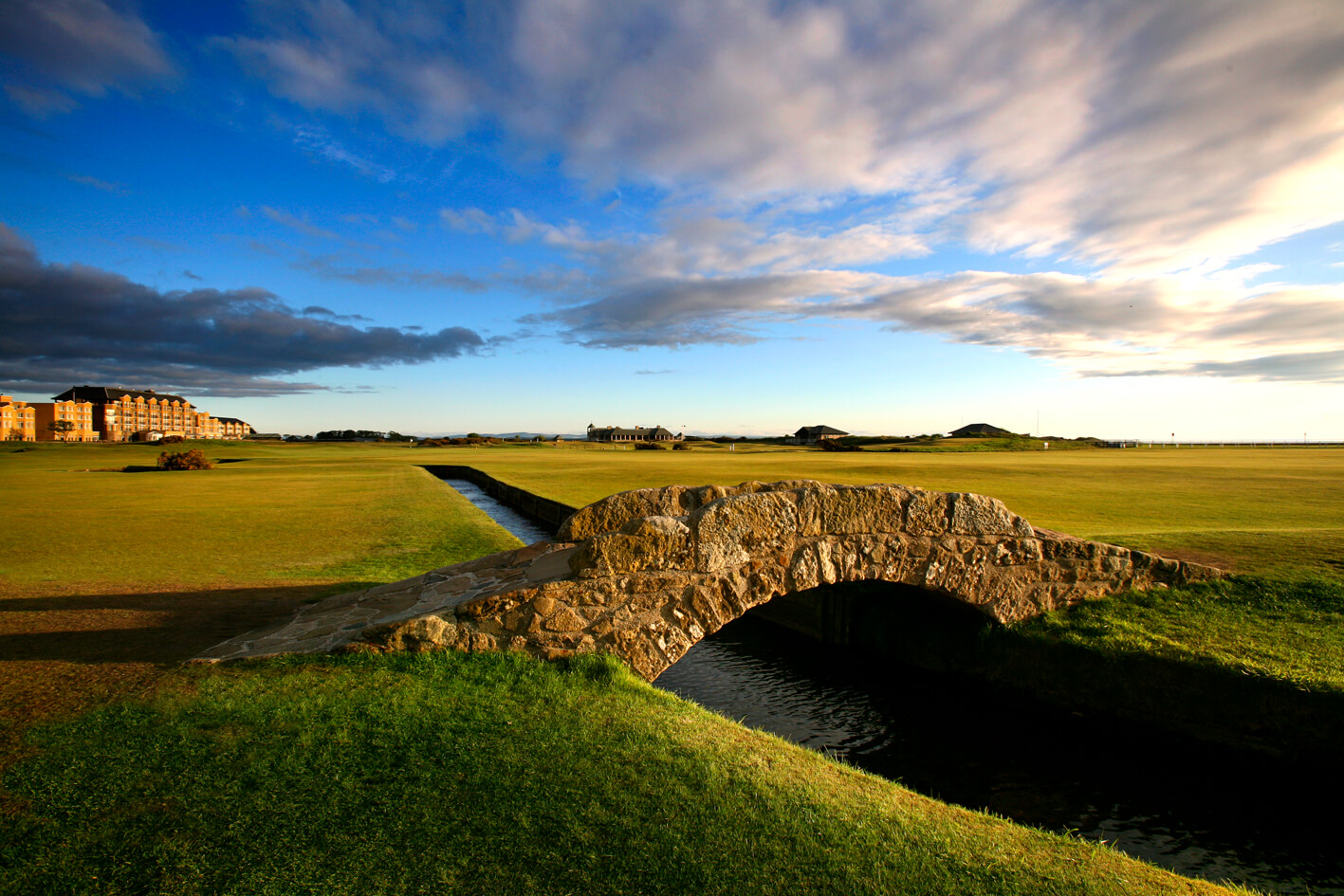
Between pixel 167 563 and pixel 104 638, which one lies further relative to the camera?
pixel 167 563

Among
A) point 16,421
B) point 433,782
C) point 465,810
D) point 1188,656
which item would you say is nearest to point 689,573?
point 433,782

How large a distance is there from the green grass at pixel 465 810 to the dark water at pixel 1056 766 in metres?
2.42

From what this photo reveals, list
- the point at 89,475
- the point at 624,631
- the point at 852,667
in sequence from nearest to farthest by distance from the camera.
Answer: the point at 624,631 < the point at 852,667 < the point at 89,475

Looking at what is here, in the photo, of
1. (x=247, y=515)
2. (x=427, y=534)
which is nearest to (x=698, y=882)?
(x=427, y=534)

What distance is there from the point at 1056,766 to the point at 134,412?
153 meters

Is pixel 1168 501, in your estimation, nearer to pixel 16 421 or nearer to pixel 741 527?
pixel 741 527

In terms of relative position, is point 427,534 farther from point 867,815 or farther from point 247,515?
point 867,815

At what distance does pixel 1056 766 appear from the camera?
8.07m

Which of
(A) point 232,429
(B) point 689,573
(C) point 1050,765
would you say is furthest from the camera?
(A) point 232,429

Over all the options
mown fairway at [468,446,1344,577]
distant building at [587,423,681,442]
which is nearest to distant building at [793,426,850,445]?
distant building at [587,423,681,442]

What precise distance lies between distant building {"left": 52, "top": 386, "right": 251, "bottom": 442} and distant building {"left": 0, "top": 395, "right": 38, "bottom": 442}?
5630 mm

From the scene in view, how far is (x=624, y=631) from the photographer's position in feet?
24.8

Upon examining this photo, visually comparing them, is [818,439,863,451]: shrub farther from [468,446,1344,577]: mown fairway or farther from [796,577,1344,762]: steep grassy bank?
[796,577,1344,762]: steep grassy bank

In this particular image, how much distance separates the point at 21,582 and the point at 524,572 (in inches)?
406
